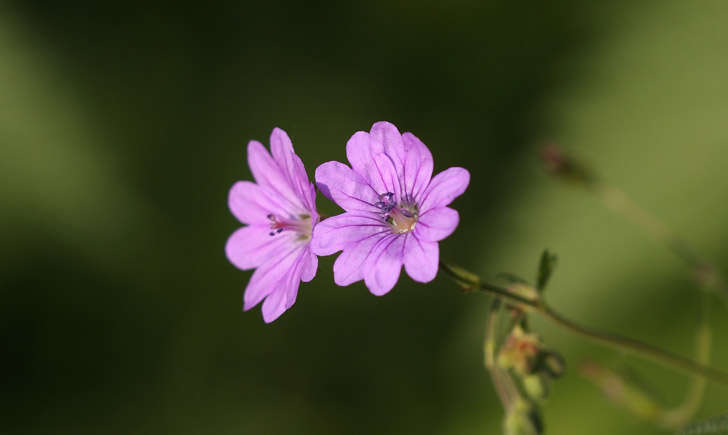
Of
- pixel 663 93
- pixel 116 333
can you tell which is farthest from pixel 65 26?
pixel 663 93

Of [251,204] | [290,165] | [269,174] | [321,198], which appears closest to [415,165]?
[290,165]

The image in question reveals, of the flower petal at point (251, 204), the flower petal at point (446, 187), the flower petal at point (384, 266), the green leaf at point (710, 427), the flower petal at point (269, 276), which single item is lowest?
the green leaf at point (710, 427)

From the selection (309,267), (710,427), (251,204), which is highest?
(251,204)

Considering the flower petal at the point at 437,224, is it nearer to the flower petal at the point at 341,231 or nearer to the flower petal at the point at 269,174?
the flower petal at the point at 341,231

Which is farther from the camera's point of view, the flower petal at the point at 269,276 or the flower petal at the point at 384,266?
the flower petal at the point at 269,276

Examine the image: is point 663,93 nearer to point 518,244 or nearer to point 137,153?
point 518,244

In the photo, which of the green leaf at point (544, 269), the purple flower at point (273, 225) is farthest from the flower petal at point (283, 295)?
the green leaf at point (544, 269)

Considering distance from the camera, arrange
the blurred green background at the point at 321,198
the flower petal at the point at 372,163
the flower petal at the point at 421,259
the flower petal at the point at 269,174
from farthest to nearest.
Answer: the blurred green background at the point at 321,198 → the flower petal at the point at 269,174 → the flower petal at the point at 372,163 → the flower petal at the point at 421,259

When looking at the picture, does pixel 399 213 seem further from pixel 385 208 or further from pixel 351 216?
pixel 351 216

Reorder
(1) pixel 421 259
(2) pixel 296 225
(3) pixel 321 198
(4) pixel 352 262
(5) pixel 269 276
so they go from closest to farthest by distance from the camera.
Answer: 1. (1) pixel 421 259
2. (4) pixel 352 262
3. (5) pixel 269 276
4. (2) pixel 296 225
5. (3) pixel 321 198
